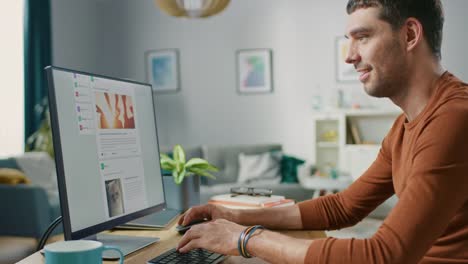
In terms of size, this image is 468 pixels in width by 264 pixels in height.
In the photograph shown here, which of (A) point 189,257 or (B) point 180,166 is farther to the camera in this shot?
(B) point 180,166

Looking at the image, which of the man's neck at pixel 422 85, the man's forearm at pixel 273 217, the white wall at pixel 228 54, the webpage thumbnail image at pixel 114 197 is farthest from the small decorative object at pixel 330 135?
the webpage thumbnail image at pixel 114 197

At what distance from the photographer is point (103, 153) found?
3.51 ft

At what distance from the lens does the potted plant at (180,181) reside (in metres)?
1.57

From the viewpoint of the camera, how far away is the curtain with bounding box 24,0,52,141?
4922mm

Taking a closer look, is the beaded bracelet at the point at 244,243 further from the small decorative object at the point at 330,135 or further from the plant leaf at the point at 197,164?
the small decorative object at the point at 330,135

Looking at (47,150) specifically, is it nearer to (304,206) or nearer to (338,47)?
(338,47)

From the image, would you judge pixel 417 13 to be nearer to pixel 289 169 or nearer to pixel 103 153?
pixel 103 153

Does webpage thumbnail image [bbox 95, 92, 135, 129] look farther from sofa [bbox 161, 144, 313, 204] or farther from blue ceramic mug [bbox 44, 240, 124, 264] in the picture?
sofa [bbox 161, 144, 313, 204]

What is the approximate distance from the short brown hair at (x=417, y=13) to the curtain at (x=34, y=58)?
456cm

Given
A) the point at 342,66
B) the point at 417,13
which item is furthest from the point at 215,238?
the point at 342,66

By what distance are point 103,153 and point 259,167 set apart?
4.06m

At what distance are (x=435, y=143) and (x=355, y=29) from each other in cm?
34

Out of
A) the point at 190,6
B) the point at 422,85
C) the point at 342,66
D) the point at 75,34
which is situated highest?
the point at 75,34

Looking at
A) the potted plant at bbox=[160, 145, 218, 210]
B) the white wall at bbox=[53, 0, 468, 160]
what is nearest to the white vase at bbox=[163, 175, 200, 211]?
the potted plant at bbox=[160, 145, 218, 210]
